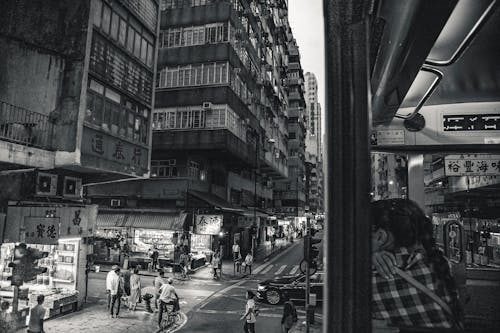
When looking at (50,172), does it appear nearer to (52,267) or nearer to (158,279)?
→ (52,267)

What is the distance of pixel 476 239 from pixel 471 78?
1177 inches

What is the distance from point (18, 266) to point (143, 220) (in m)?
17.0

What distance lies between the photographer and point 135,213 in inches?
1117

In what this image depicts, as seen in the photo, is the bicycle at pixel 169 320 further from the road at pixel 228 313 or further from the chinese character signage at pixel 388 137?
the chinese character signage at pixel 388 137

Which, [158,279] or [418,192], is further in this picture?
[158,279]

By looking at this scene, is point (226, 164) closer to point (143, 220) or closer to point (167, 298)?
point (143, 220)

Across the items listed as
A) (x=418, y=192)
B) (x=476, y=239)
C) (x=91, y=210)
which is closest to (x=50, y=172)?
(x=91, y=210)

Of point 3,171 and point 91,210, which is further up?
point 3,171

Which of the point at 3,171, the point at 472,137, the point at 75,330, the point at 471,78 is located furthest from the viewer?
the point at 75,330

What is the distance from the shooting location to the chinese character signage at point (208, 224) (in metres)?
26.9

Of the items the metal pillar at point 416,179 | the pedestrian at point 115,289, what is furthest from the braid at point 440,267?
the pedestrian at point 115,289

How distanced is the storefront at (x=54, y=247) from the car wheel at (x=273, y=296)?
26.6ft

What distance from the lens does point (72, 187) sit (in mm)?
15531

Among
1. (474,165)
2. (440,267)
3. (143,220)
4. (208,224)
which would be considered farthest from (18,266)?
(143,220)
